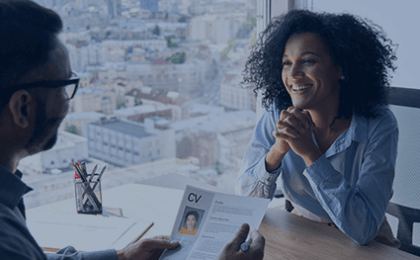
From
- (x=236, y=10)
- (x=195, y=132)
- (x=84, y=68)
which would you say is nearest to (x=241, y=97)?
(x=195, y=132)

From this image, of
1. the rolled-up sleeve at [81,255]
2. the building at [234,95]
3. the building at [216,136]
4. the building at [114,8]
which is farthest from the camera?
the building at [234,95]

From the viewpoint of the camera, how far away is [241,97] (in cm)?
299

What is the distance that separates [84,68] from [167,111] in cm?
67

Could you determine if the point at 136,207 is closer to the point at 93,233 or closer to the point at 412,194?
the point at 93,233

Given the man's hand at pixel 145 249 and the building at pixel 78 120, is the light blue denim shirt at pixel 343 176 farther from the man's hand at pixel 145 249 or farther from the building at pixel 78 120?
the building at pixel 78 120

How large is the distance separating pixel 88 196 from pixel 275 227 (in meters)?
0.66

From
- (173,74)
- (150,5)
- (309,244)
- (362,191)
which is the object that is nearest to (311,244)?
(309,244)

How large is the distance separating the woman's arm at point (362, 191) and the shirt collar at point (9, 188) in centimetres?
85

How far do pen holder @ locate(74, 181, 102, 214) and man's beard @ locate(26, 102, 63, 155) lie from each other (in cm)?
55

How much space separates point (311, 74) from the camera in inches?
55.1

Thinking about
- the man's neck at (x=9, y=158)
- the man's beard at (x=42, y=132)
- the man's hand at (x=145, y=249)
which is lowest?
the man's hand at (x=145, y=249)

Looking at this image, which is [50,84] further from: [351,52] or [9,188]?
[351,52]

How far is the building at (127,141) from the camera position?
99.0 inches

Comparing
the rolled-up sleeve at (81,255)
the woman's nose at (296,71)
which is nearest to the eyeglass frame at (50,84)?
the rolled-up sleeve at (81,255)
